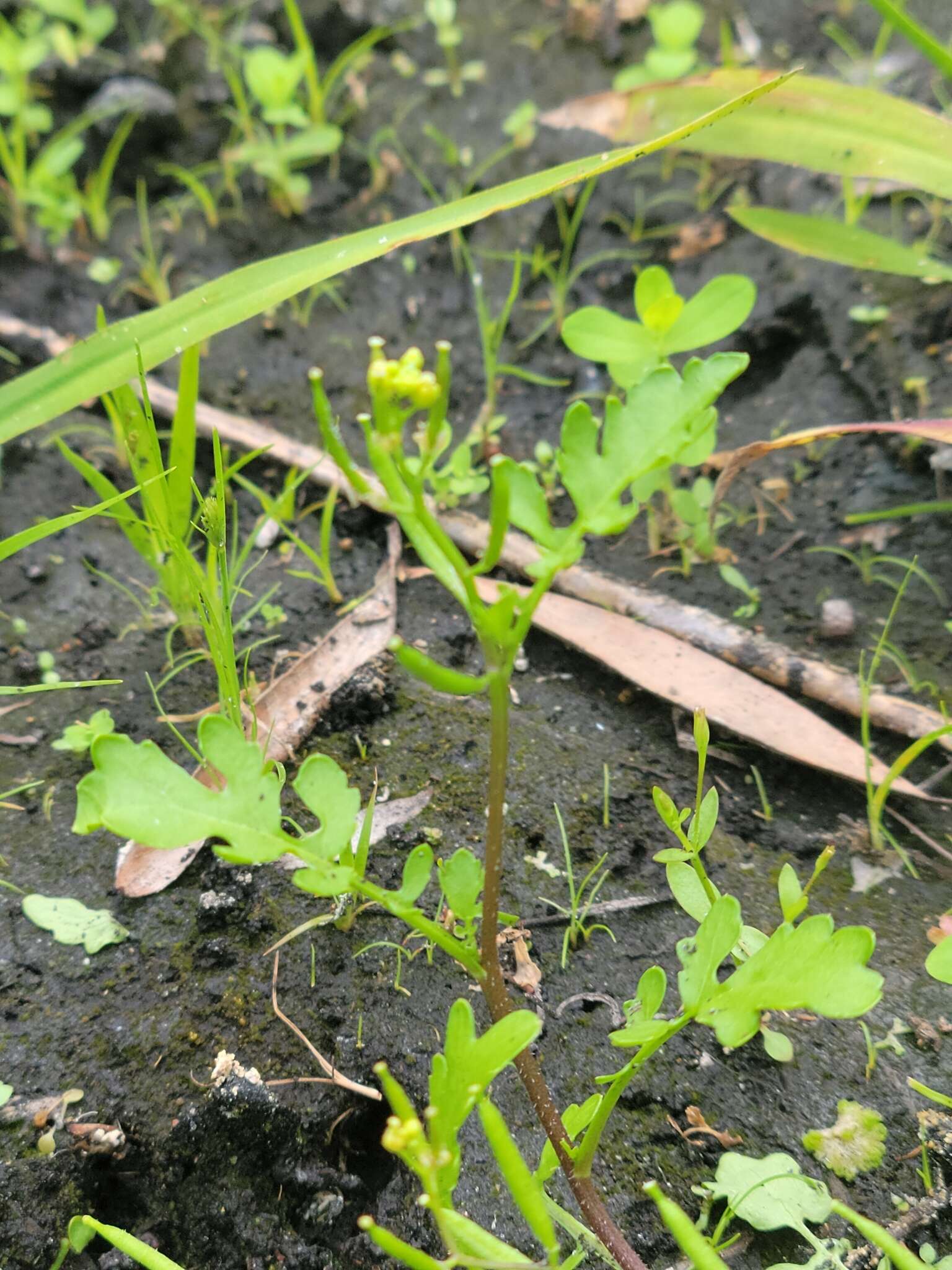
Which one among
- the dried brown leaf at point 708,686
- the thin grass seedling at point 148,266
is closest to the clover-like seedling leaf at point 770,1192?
the dried brown leaf at point 708,686

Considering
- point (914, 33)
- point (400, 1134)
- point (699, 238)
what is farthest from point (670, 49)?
point (400, 1134)

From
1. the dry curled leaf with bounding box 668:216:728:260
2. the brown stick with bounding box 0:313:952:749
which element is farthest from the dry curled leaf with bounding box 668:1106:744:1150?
the dry curled leaf with bounding box 668:216:728:260

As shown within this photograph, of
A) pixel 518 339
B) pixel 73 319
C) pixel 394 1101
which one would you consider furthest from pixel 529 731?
pixel 73 319

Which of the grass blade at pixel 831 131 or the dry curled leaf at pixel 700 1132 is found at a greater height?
the grass blade at pixel 831 131

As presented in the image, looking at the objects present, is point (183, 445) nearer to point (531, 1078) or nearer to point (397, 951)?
point (397, 951)

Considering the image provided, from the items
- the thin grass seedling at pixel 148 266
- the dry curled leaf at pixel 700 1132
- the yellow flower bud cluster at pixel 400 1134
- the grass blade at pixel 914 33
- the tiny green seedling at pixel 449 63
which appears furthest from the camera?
the tiny green seedling at pixel 449 63

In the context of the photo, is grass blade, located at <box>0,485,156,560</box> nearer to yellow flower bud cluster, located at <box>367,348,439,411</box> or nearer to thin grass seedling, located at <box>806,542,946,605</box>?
yellow flower bud cluster, located at <box>367,348,439,411</box>

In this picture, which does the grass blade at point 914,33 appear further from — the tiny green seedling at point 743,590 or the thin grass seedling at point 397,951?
the thin grass seedling at point 397,951
